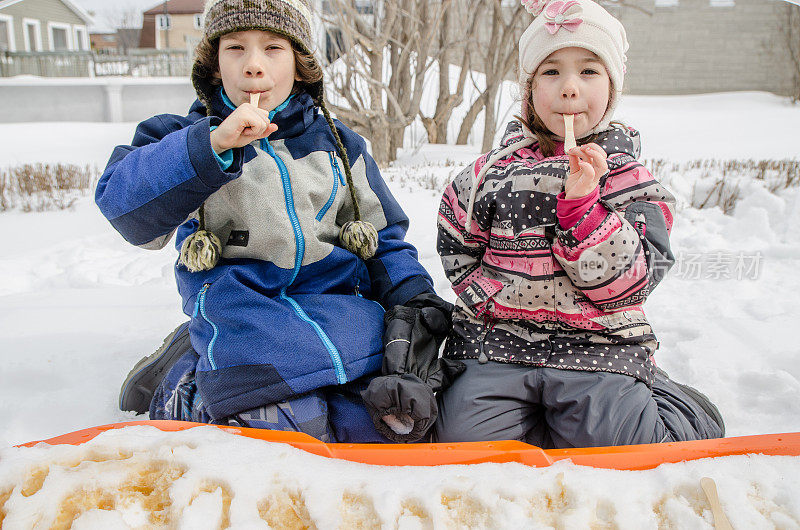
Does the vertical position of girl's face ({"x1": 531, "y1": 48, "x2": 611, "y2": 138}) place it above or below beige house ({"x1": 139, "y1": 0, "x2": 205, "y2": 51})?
below

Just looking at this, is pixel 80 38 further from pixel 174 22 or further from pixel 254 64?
pixel 254 64

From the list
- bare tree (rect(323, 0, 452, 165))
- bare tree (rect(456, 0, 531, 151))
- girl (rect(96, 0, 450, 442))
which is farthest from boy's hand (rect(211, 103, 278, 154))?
bare tree (rect(456, 0, 531, 151))

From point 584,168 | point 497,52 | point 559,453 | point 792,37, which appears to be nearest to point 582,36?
point 584,168

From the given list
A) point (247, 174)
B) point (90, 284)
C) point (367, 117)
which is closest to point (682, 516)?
point (247, 174)

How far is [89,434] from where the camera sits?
101 cm

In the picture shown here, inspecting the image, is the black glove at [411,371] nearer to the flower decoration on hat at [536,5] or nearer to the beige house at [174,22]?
the flower decoration on hat at [536,5]

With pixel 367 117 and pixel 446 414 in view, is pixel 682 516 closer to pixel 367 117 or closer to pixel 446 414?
pixel 446 414

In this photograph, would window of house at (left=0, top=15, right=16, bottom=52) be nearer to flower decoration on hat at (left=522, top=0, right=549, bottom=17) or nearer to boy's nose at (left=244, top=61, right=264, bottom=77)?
boy's nose at (left=244, top=61, right=264, bottom=77)

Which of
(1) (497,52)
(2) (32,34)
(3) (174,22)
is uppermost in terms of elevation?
(3) (174,22)

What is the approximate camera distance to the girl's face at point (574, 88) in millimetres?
1362

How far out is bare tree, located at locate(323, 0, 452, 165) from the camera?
6.08 m

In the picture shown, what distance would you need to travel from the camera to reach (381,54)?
6492 millimetres

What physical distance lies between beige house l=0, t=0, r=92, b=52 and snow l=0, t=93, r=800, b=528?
2048 centimetres

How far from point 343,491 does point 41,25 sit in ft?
87.2
